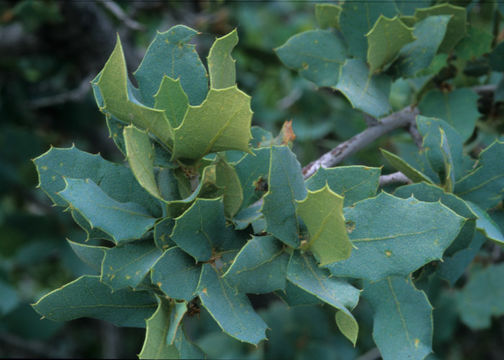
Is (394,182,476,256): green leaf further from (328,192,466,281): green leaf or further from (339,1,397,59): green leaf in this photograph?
(339,1,397,59): green leaf

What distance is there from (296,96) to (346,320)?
1.85m

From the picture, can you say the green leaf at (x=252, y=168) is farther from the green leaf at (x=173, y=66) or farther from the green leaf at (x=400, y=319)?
the green leaf at (x=400, y=319)

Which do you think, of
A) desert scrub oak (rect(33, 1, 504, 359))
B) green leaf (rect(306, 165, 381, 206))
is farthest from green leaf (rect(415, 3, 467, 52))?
green leaf (rect(306, 165, 381, 206))

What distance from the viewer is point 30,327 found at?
2023 millimetres

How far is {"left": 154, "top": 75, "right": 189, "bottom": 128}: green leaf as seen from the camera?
817mm

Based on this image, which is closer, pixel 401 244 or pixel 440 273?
pixel 401 244

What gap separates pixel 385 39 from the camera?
105 cm

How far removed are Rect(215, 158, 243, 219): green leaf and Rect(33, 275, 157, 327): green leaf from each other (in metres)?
0.22

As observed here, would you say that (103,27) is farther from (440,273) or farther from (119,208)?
(440,273)

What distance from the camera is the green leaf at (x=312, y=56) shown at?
1.18m

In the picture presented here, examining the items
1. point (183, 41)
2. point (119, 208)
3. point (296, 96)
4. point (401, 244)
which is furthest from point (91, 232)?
point (296, 96)

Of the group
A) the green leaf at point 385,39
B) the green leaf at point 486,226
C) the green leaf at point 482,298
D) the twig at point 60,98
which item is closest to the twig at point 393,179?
the green leaf at point 486,226

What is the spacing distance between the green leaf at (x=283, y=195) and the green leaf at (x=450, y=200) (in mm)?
232

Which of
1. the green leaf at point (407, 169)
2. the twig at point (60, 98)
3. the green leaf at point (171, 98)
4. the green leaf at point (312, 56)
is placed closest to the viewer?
the green leaf at point (171, 98)
